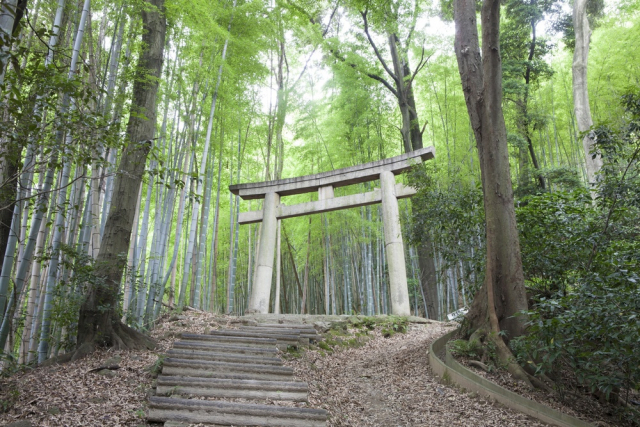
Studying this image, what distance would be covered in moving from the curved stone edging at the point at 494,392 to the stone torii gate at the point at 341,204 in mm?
3083

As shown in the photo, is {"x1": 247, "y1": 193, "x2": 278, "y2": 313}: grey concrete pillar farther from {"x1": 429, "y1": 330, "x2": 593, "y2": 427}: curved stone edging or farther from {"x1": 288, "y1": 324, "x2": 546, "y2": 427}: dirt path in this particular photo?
{"x1": 429, "y1": 330, "x2": 593, "y2": 427}: curved stone edging

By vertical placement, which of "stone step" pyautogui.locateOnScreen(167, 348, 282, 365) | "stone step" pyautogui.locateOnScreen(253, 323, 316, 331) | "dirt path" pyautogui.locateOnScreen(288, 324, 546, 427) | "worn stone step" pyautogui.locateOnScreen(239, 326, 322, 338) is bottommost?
"dirt path" pyautogui.locateOnScreen(288, 324, 546, 427)

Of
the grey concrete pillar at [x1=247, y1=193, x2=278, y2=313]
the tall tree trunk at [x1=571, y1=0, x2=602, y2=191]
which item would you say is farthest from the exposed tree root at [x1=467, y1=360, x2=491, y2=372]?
the tall tree trunk at [x1=571, y1=0, x2=602, y2=191]

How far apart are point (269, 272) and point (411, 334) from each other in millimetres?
3100

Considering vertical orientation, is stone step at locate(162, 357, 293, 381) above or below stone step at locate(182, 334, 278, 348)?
below

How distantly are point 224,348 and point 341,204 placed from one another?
4.41 metres

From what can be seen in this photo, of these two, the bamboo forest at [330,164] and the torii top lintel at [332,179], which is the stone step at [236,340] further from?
the torii top lintel at [332,179]

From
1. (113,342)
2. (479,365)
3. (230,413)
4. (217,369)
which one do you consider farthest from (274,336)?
(479,365)

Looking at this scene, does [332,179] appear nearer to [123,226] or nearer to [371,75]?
[371,75]

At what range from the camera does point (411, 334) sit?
6.69 m

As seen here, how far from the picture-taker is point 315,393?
12.3 feet

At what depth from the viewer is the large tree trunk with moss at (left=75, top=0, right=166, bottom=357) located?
4.23 metres

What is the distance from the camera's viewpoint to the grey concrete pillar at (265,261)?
26.5ft

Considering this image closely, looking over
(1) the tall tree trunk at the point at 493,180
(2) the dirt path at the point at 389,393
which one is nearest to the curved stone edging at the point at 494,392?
(2) the dirt path at the point at 389,393
